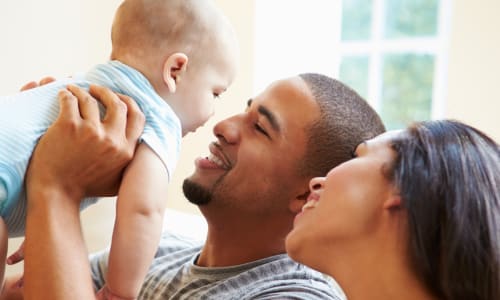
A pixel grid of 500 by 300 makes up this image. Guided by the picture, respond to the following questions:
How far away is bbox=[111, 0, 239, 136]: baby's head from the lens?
1127mm

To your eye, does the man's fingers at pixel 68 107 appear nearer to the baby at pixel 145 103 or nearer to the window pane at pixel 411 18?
the baby at pixel 145 103

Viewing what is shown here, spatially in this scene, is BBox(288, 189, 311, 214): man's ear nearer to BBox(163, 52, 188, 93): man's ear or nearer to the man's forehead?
the man's forehead

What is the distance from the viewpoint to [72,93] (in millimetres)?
1044

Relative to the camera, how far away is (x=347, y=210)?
85 cm

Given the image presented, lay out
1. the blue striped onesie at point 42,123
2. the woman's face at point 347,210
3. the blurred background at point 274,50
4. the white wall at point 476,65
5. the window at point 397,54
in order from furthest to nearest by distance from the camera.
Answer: the window at point 397,54 < the white wall at point 476,65 < the blurred background at point 274,50 < the blue striped onesie at point 42,123 < the woman's face at point 347,210

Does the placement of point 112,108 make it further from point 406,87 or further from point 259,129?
point 406,87

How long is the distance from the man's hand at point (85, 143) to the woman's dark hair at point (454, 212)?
0.48m

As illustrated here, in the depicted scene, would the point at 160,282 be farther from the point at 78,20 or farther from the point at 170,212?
the point at 78,20

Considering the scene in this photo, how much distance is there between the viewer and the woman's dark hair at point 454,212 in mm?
733

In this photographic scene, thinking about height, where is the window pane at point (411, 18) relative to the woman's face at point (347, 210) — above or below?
above

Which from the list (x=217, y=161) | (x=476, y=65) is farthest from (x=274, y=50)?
(x=217, y=161)

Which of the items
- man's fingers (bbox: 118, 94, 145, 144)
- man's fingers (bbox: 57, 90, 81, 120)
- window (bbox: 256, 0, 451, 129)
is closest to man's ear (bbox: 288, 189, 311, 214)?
man's fingers (bbox: 118, 94, 145, 144)

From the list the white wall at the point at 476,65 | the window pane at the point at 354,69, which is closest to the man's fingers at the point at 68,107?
the white wall at the point at 476,65

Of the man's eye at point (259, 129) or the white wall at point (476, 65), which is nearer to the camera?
the man's eye at point (259, 129)
